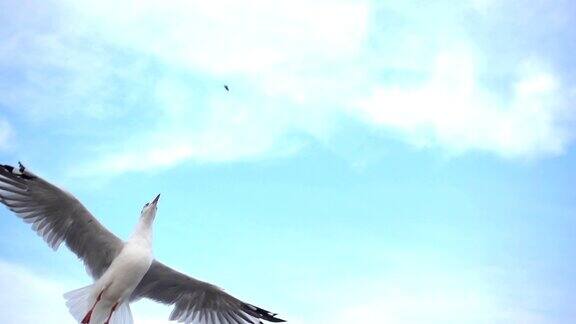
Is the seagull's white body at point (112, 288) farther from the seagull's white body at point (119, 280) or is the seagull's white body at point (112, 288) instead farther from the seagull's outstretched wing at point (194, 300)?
the seagull's outstretched wing at point (194, 300)

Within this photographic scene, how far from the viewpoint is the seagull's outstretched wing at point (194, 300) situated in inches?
577

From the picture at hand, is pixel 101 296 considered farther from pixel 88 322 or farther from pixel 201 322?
pixel 201 322

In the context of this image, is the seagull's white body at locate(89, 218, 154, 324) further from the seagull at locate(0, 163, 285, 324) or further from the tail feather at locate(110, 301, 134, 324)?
the tail feather at locate(110, 301, 134, 324)

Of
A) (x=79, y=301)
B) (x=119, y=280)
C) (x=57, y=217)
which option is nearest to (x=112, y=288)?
(x=119, y=280)

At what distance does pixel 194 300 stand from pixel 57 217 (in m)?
3.21

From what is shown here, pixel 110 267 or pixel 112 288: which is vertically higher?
pixel 110 267

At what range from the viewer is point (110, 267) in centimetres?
1338

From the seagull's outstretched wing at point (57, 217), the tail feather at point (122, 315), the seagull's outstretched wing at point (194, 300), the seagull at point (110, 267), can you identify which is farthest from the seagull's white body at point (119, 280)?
the seagull's outstretched wing at point (194, 300)

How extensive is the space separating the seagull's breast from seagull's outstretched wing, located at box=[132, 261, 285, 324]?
1.21m

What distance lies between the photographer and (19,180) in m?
13.2

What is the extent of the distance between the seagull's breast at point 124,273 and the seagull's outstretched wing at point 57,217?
63 cm

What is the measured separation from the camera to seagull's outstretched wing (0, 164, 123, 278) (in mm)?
13172

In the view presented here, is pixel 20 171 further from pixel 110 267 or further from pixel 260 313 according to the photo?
pixel 260 313

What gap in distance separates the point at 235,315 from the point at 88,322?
3143mm
